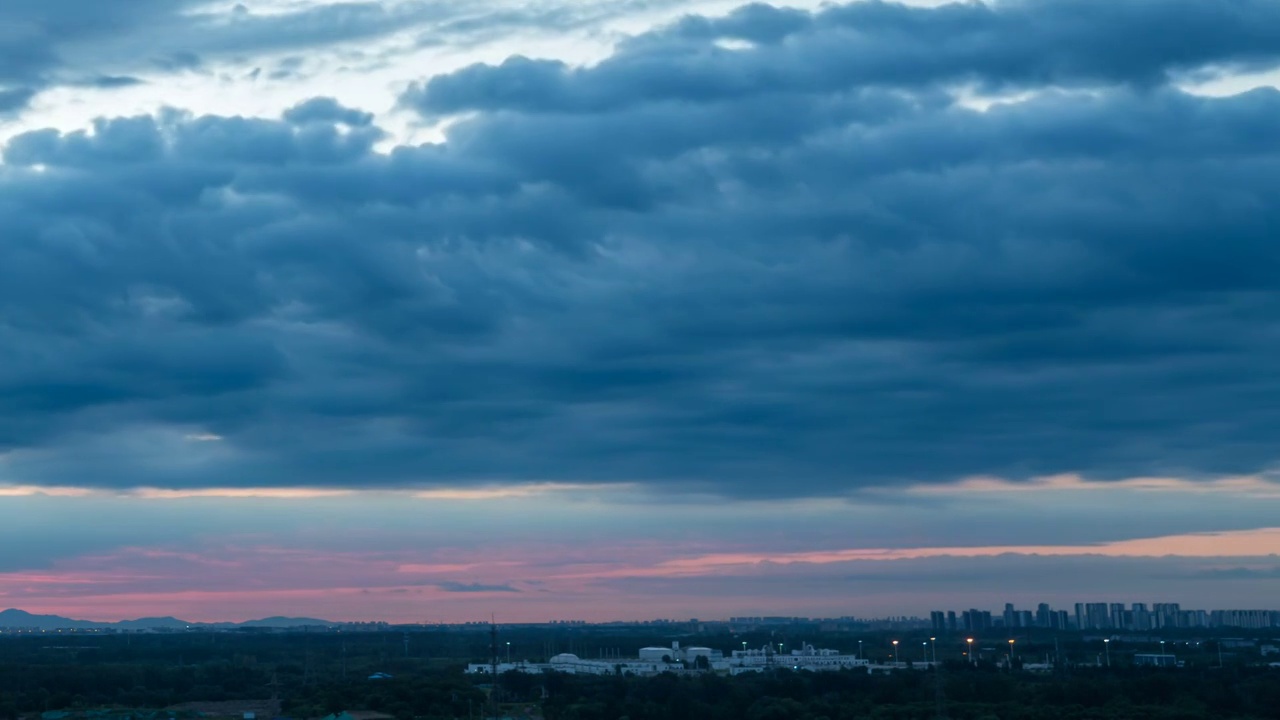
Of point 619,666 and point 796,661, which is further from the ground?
point 619,666

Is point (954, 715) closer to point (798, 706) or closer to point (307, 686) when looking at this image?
point (798, 706)

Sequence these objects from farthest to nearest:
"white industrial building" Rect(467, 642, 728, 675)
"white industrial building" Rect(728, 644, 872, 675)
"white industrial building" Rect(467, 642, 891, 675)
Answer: "white industrial building" Rect(728, 644, 872, 675) → "white industrial building" Rect(467, 642, 891, 675) → "white industrial building" Rect(467, 642, 728, 675)

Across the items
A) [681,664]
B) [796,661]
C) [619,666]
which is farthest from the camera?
→ [796,661]

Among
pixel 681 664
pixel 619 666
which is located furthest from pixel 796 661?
pixel 619 666

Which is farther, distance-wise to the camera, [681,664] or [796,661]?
[796,661]

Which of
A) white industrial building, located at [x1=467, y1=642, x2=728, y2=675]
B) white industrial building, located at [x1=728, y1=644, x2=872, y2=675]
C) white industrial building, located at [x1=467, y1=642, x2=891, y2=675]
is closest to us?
white industrial building, located at [x1=467, y1=642, x2=728, y2=675]

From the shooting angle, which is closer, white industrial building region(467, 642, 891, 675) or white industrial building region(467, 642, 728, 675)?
white industrial building region(467, 642, 728, 675)

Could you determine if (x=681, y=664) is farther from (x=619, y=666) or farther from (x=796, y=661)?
(x=619, y=666)

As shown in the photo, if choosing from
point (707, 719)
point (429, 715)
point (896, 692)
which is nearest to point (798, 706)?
point (707, 719)

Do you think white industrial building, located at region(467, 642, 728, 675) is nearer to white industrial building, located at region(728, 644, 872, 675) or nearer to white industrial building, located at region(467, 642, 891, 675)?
white industrial building, located at region(467, 642, 891, 675)

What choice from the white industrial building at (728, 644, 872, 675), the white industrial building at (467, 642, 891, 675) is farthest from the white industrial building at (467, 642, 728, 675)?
the white industrial building at (728, 644, 872, 675)

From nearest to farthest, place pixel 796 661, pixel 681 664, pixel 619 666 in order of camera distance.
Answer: pixel 619 666 → pixel 681 664 → pixel 796 661
